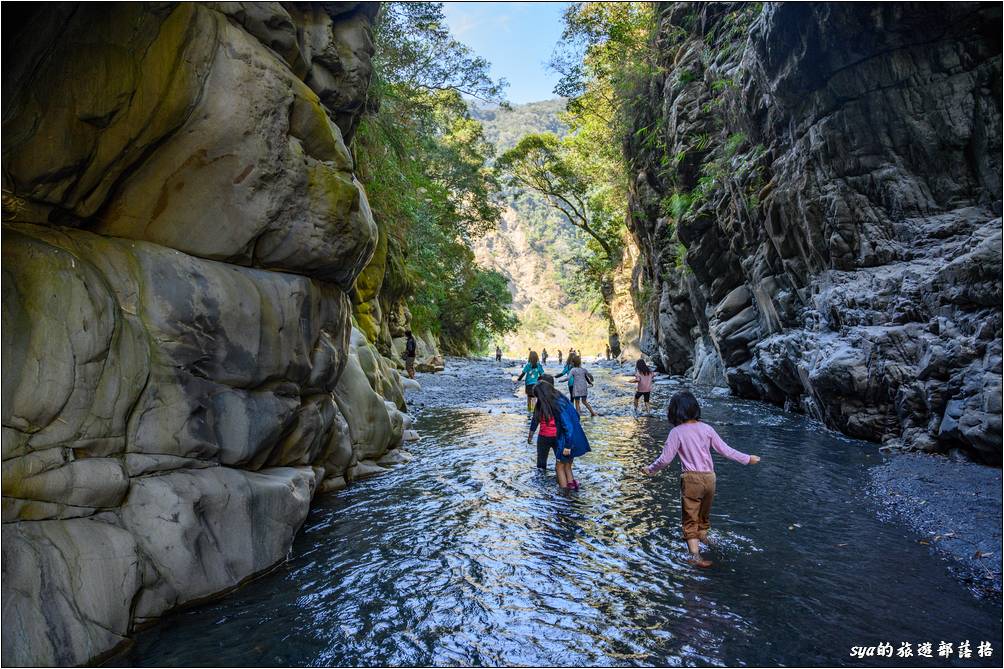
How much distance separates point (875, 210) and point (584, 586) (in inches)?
443

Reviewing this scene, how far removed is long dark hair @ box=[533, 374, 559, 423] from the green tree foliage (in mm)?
9346

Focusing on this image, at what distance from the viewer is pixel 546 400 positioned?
8.96 metres

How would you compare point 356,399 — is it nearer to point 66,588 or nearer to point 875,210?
point 66,588

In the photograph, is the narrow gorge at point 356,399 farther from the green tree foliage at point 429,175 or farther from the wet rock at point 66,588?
the green tree foliage at point 429,175

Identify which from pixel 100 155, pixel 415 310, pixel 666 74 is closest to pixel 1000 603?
pixel 100 155

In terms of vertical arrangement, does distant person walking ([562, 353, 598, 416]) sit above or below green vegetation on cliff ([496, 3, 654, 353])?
below

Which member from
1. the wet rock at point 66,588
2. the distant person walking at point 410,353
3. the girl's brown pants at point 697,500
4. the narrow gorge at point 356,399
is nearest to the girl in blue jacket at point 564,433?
the narrow gorge at point 356,399

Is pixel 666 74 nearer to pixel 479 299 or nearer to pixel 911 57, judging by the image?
pixel 911 57

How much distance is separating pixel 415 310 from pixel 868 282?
1074 inches

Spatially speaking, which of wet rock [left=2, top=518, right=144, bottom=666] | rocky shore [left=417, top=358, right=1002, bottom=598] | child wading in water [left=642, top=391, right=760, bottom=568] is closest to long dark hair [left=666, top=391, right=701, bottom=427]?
child wading in water [left=642, top=391, right=760, bottom=568]

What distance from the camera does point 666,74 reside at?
27.3 m

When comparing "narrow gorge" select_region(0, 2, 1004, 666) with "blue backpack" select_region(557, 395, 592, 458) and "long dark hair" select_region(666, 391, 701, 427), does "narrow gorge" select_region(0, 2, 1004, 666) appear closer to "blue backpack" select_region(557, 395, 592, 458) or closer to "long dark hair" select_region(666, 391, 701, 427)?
"blue backpack" select_region(557, 395, 592, 458)

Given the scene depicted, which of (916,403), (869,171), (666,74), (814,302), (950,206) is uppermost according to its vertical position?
(666,74)

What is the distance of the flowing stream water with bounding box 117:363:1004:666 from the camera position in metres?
4.43
